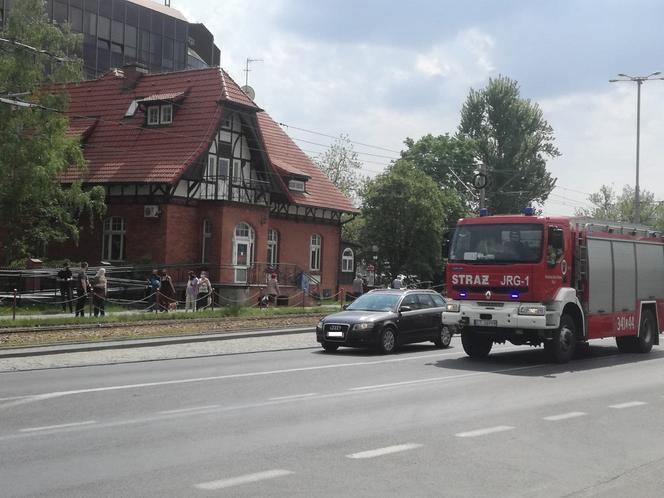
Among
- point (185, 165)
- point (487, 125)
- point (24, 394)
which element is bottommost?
point (24, 394)

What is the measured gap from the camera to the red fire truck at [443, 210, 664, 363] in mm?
17031

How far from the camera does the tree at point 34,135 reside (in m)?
33.0

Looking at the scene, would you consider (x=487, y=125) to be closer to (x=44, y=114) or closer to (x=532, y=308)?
(x=44, y=114)

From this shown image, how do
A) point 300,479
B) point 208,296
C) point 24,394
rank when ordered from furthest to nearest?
1. point 208,296
2. point 24,394
3. point 300,479

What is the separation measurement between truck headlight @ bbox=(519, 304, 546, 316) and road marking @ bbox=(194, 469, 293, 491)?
10.3 metres

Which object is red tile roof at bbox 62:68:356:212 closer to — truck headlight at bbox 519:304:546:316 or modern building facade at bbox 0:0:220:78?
modern building facade at bbox 0:0:220:78

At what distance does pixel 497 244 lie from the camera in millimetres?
17531

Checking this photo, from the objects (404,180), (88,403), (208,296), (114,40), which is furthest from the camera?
(114,40)

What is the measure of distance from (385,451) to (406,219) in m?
41.4

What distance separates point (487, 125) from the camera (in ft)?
244

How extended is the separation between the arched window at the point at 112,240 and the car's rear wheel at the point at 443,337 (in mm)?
21581

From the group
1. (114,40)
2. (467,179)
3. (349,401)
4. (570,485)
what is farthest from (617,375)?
(467,179)

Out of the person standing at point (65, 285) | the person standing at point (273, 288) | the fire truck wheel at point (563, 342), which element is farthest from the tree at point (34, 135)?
the fire truck wheel at point (563, 342)

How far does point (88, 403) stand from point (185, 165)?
2679cm
